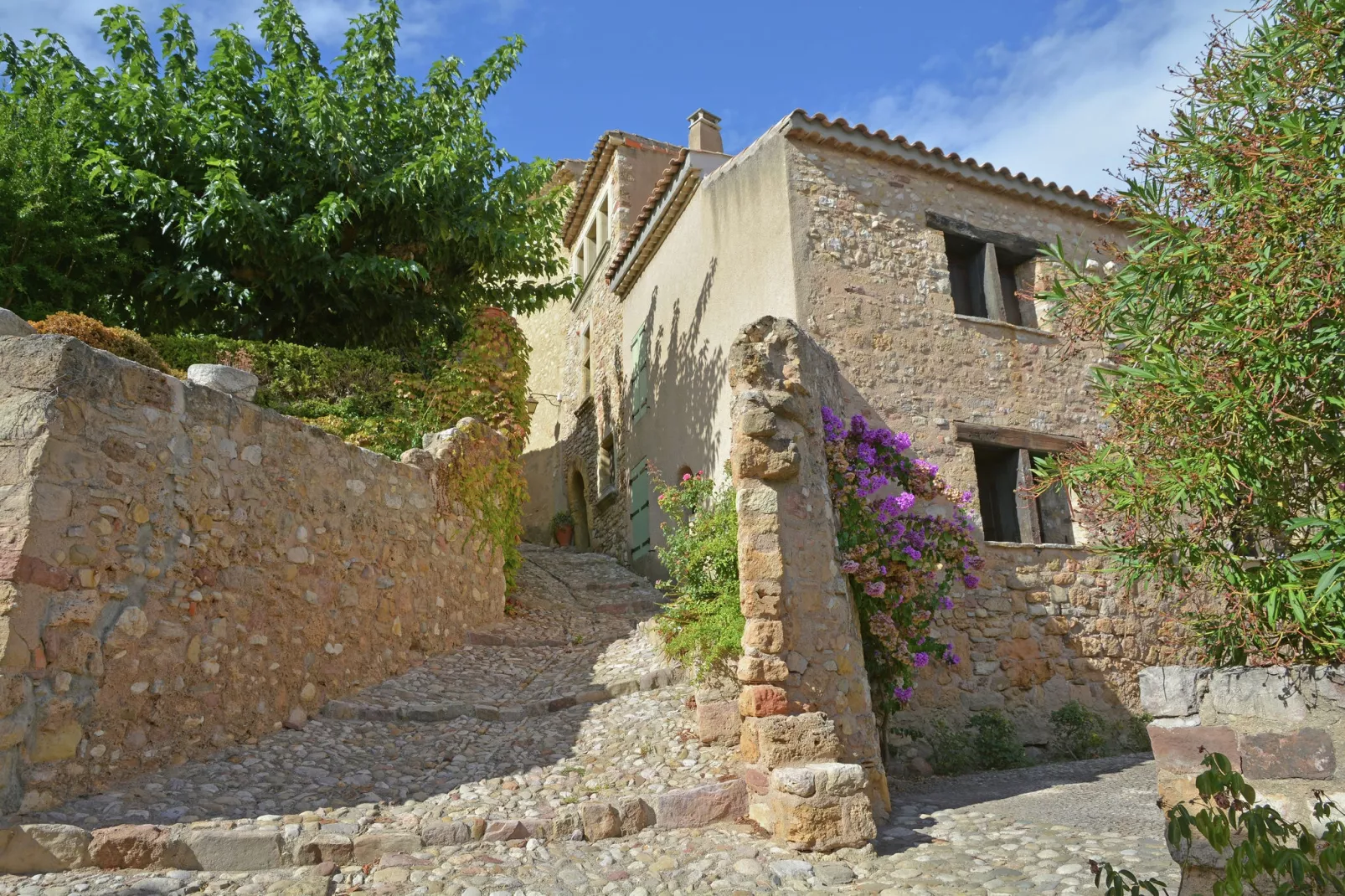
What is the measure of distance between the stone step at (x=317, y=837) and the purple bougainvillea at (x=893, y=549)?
2.02m

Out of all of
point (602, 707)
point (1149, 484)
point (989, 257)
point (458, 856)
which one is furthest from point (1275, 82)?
point (989, 257)

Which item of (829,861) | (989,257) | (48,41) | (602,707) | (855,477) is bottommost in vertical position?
(829,861)

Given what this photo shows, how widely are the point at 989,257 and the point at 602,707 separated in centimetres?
608

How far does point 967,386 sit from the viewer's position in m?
8.88

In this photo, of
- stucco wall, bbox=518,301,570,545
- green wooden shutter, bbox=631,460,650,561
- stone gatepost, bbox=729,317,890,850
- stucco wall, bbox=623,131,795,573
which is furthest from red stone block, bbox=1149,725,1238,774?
stucco wall, bbox=518,301,570,545

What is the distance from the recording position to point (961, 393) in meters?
8.81

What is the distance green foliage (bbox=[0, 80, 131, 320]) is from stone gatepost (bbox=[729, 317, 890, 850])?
7.29m

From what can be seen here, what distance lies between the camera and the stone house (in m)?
8.30

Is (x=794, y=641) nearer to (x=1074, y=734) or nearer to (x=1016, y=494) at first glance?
(x=1074, y=734)

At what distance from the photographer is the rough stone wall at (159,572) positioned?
4.54 metres

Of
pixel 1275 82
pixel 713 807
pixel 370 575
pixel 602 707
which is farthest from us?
pixel 370 575

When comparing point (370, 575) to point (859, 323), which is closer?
point (370, 575)

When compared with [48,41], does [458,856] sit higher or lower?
lower

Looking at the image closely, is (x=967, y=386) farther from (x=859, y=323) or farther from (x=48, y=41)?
(x=48, y=41)
